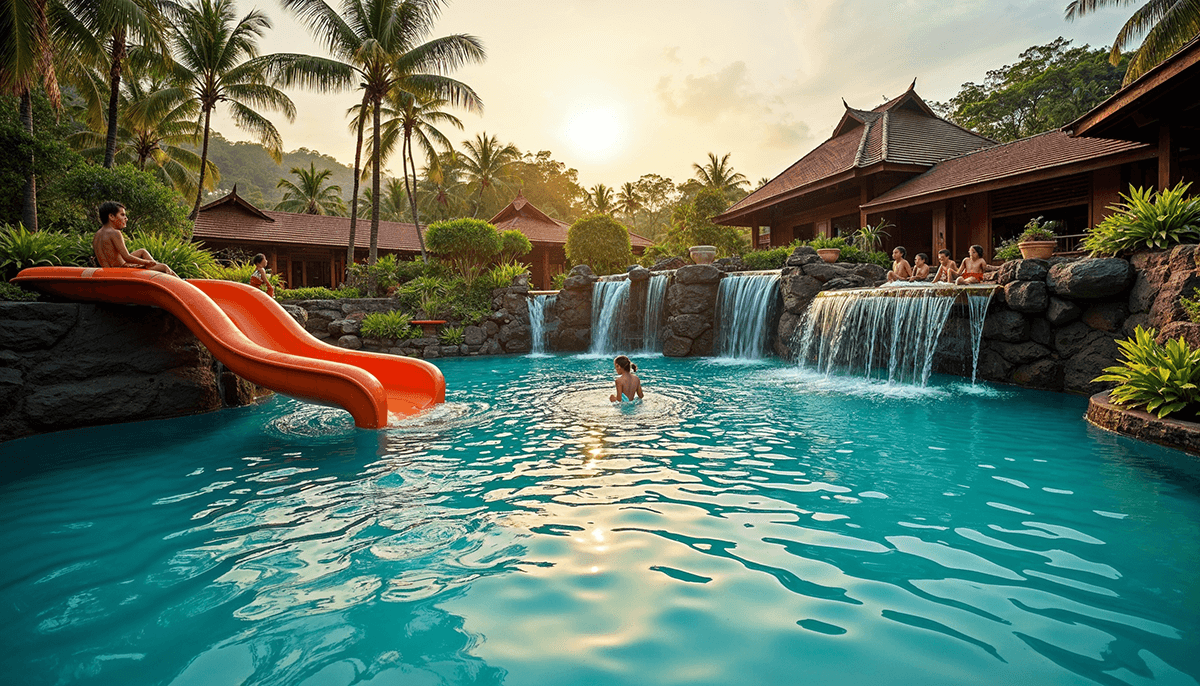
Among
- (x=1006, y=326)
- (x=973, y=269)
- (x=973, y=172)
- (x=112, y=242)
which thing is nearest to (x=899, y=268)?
(x=973, y=269)

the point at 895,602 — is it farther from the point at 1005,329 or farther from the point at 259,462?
the point at 1005,329

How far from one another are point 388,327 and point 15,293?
372 inches

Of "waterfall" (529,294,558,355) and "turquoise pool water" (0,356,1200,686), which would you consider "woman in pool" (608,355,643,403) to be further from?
"waterfall" (529,294,558,355)

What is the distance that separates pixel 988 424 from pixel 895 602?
4.75 m

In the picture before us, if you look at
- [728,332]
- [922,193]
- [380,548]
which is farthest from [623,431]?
[922,193]

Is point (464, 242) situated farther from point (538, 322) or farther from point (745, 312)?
point (745, 312)

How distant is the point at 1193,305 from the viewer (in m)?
5.92

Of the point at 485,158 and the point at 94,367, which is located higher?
the point at 485,158

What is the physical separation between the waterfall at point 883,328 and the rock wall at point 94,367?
34.8 feet

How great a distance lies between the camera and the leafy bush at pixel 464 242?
18562mm

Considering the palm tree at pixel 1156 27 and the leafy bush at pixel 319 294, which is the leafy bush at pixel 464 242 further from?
the palm tree at pixel 1156 27

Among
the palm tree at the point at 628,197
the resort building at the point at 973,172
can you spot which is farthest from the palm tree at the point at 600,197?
the resort building at the point at 973,172

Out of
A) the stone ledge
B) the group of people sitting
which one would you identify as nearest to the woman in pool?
the stone ledge

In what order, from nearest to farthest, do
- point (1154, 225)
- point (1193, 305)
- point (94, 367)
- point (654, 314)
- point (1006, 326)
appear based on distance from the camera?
point (1193, 305) → point (94, 367) → point (1154, 225) → point (1006, 326) → point (654, 314)
